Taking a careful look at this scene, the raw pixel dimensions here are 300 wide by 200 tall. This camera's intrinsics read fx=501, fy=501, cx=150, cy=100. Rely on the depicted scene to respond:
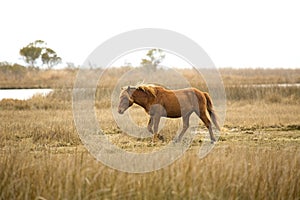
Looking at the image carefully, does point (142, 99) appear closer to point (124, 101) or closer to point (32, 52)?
point (124, 101)

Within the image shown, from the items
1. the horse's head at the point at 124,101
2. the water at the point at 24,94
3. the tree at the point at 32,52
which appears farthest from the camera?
the tree at the point at 32,52

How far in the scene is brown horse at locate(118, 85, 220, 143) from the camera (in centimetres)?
1059

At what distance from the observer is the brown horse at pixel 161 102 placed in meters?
10.6

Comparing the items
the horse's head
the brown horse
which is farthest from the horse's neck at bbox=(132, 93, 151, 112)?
the horse's head

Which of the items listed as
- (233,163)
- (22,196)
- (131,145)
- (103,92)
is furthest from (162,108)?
(103,92)

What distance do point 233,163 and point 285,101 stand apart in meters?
13.4

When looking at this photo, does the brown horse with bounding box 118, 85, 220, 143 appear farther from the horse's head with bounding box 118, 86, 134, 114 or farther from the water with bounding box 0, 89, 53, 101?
the water with bounding box 0, 89, 53, 101

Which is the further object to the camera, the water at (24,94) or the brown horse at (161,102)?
the water at (24,94)

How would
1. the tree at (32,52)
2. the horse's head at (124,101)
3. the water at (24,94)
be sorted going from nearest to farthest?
the horse's head at (124,101) → the water at (24,94) → the tree at (32,52)

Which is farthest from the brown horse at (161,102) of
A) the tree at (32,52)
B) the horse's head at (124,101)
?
the tree at (32,52)

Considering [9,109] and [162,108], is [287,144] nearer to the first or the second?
[162,108]

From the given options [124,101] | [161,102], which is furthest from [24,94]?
[161,102]

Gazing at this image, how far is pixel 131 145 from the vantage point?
403 inches

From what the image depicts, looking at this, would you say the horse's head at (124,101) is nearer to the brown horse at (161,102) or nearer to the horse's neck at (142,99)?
the brown horse at (161,102)
